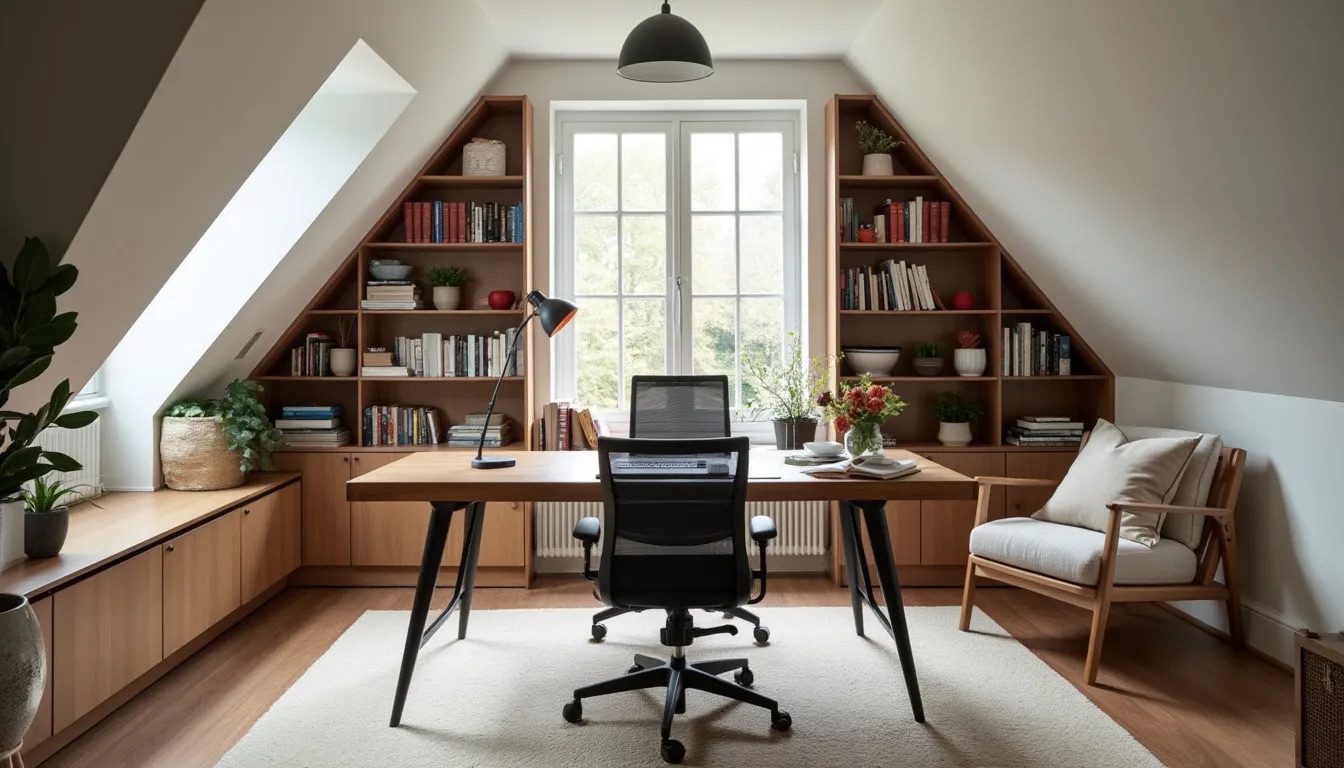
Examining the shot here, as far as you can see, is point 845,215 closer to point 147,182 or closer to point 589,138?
point 589,138

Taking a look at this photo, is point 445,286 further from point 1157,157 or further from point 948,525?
point 1157,157

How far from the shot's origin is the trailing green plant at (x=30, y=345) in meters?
2.28

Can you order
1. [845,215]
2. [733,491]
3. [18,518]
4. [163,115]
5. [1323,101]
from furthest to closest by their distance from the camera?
1. [845,215]
2. [18,518]
3. [733,491]
4. [163,115]
5. [1323,101]

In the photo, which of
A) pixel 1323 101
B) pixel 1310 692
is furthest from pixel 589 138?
pixel 1310 692

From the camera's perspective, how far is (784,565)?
5113 millimetres

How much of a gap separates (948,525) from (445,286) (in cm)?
287

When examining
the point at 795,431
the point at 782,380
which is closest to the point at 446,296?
the point at 782,380

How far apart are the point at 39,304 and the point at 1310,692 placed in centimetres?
356

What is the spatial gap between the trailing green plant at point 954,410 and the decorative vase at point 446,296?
262cm

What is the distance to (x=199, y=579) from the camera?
3770 millimetres

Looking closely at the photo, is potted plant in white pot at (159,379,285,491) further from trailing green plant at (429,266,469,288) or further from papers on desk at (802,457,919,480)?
papers on desk at (802,457,919,480)

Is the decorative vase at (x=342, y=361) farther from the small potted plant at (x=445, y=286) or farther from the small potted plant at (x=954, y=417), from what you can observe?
the small potted plant at (x=954, y=417)

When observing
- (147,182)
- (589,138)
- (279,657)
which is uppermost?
(589,138)

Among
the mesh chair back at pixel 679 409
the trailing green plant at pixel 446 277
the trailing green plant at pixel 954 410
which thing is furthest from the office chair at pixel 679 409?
the trailing green plant at pixel 954 410
